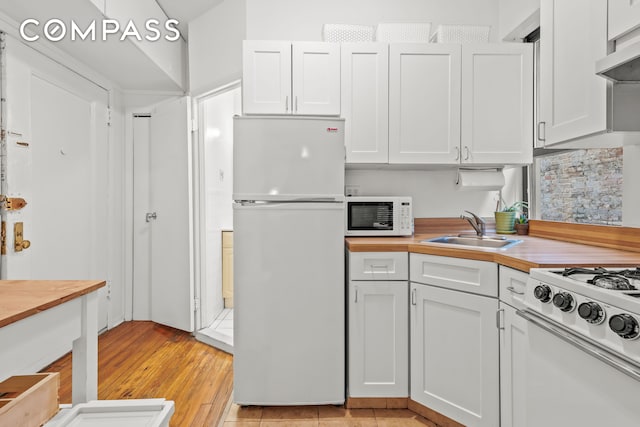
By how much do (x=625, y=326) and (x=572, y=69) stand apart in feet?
3.77

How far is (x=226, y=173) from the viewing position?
4.02 m

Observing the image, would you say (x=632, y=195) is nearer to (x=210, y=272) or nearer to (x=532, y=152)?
(x=532, y=152)

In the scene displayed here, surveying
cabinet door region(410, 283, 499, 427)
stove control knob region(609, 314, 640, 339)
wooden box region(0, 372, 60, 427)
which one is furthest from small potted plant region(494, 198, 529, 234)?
wooden box region(0, 372, 60, 427)

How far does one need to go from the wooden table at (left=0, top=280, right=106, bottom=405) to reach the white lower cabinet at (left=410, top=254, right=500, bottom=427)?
4.84 feet

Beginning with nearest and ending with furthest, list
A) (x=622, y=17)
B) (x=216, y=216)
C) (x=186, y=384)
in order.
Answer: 1. (x=622, y=17)
2. (x=186, y=384)
3. (x=216, y=216)

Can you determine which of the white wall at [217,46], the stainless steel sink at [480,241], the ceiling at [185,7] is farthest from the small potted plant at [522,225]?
the ceiling at [185,7]

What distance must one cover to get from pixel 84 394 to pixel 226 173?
10.2ft

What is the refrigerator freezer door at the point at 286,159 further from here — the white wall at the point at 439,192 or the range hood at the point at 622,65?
the range hood at the point at 622,65

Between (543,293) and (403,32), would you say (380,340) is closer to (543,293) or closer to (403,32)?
(543,293)

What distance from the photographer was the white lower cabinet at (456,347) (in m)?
1.70

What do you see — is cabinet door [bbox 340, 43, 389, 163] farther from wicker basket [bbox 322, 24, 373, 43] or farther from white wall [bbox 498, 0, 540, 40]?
white wall [bbox 498, 0, 540, 40]

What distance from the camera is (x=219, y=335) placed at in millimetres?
3082

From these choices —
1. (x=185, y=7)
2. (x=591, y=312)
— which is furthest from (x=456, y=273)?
(x=185, y=7)

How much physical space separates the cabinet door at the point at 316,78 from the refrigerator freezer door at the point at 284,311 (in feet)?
2.38
